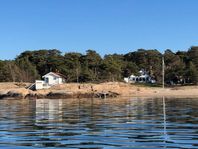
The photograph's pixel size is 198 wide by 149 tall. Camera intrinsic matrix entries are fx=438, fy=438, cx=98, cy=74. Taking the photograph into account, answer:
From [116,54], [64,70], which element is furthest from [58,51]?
[64,70]

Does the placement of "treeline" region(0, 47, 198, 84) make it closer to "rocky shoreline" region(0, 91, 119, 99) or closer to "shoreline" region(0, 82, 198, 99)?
"shoreline" region(0, 82, 198, 99)

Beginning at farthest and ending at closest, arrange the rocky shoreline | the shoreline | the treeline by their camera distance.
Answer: the treeline, the shoreline, the rocky shoreline

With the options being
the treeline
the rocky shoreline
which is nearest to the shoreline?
the rocky shoreline

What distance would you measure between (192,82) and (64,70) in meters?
36.2

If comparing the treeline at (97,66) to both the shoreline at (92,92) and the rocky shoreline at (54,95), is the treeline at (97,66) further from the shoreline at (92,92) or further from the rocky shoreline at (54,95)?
the rocky shoreline at (54,95)

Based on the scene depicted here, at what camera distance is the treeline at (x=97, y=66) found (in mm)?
120500

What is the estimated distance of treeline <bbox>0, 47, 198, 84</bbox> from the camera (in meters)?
120

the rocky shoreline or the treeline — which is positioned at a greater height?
the treeline

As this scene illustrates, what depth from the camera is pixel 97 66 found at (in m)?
129

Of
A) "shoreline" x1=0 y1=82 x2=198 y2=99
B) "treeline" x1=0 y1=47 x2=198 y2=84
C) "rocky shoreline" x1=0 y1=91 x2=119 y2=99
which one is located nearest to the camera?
"rocky shoreline" x1=0 y1=91 x2=119 y2=99

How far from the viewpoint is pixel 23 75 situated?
12319 cm

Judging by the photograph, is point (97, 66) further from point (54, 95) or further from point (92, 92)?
point (54, 95)

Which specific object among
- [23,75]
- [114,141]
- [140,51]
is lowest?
[114,141]

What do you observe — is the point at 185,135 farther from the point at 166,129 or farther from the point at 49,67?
the point at 49,67
